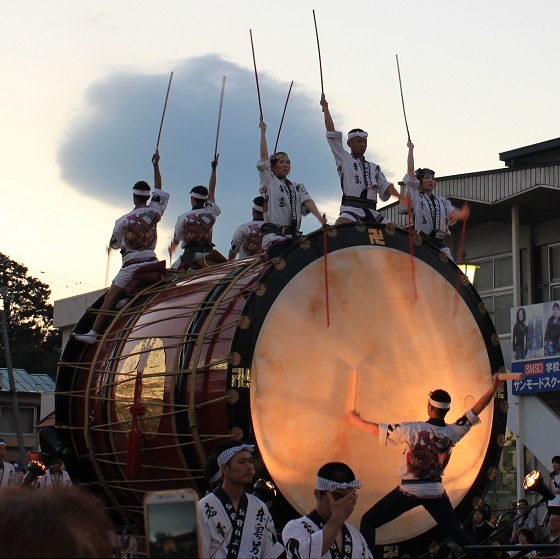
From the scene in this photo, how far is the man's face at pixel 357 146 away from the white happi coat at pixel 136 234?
71.9 inches

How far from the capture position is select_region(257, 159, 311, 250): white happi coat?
7.84 meters

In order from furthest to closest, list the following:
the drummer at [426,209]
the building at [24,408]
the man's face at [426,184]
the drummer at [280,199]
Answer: the building at [24,408], the man's face at [426,184], the drummer at [426,209], the drummer at [280,199]

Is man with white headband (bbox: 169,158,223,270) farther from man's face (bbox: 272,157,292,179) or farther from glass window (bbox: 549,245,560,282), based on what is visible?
glass window (bbox: 549,245,560,282)

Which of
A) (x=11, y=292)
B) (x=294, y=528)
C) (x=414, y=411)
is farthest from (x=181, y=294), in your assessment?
(x=11, y=292)

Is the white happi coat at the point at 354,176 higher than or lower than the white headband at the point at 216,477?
higher

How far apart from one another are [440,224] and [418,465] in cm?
285

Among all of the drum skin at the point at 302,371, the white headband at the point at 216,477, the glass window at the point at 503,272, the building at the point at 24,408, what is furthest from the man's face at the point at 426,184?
the building at the point at 24,408

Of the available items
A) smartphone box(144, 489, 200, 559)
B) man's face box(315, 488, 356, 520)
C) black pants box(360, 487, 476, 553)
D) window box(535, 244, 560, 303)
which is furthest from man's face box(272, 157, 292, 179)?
window box(535, 244, 560, 303)

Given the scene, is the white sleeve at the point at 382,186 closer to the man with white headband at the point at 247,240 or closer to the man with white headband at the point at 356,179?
the man with white headband at the point at 356,179

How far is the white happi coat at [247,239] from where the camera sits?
993 cm

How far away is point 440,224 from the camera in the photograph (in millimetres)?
8625

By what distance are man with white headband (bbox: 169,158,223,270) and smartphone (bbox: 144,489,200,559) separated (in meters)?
7.33

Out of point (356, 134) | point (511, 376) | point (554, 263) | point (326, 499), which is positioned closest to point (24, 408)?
point (554, 263)

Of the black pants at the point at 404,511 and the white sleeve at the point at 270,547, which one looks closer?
the white sleeve at the point at 270,547
